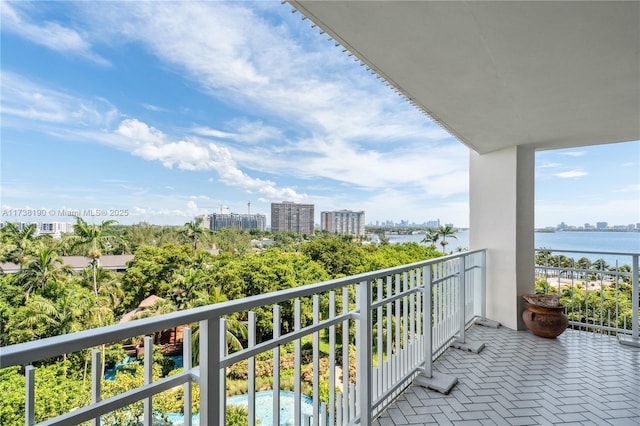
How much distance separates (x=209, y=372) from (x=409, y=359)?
7.44 ft

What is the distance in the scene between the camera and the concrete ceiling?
176cm

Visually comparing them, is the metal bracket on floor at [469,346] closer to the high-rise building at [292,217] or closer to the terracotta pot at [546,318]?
the terracotta pot at [546,318]

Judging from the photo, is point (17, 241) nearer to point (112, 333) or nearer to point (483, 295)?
point (483, 295)

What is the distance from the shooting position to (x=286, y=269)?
21.5 metres

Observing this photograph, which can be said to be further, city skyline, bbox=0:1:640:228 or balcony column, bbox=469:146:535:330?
city skyline, bbox=0:1:640:228

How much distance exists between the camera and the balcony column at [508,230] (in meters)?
4.64

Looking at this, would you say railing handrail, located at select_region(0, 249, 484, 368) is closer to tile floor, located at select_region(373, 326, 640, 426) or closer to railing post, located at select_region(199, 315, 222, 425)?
railing post, located at select_region(199, 315, 222, 425)

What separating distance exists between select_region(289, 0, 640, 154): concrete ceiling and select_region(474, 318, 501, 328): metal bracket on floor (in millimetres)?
2829

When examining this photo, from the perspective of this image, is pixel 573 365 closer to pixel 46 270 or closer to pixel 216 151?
pixel 46 270

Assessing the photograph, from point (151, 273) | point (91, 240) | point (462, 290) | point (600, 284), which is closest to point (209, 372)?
point (462, 290)

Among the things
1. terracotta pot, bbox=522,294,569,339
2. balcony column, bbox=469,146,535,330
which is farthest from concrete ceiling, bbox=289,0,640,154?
terracotta pot, bbox=522,294,569,339

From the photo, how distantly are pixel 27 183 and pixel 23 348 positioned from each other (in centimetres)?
4116

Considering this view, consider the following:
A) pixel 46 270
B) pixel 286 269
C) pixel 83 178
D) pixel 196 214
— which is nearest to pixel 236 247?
pixel 196 214

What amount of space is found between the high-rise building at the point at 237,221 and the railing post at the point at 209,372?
34484mm
